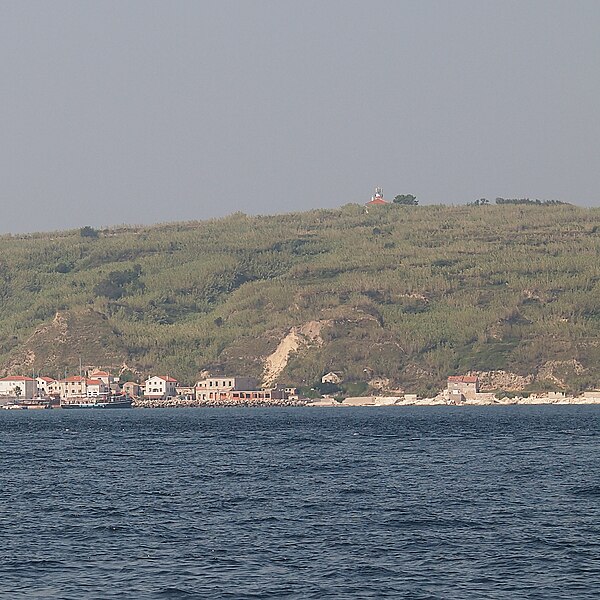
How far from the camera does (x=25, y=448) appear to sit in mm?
137250

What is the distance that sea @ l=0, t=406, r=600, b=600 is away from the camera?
55781 mm

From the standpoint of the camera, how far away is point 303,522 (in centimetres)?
7281

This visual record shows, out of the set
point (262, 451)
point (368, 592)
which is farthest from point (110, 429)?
point (368, 592)

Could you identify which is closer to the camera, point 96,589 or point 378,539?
point 96,589

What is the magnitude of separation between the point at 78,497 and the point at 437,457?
41133 millimetres

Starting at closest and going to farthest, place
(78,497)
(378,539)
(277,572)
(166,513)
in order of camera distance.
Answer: (277,572)
(378,539)
(166,513)
(78,497)

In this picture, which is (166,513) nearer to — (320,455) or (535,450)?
(320,455)

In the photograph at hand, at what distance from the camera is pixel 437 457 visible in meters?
118

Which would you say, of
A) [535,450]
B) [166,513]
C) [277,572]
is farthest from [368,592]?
[535,450]

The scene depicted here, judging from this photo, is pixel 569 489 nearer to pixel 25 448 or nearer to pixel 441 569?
pixel 441 569

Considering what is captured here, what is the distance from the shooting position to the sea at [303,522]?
55781 millimetres

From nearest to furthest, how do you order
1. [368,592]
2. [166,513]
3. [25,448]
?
[368,592] → [166,513] → [25,448]

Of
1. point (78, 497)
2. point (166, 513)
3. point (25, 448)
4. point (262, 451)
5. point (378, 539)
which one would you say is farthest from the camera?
point (25, 448)

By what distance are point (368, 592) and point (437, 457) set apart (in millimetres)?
64142
